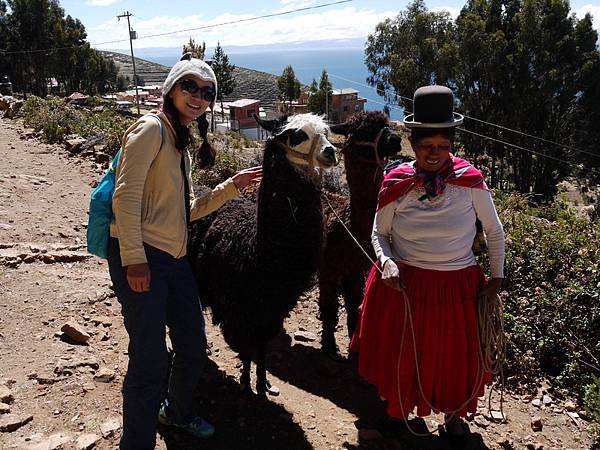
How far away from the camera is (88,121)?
13.0 metres

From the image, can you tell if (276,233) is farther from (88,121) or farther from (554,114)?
(554,114)

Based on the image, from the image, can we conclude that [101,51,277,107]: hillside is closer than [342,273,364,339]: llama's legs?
No

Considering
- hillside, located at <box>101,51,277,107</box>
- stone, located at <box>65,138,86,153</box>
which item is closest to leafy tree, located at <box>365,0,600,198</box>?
stone, located at <box>65,138,86,153</box>

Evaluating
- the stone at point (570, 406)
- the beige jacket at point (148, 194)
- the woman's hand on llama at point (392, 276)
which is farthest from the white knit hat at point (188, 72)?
the stone at point (570, 406)

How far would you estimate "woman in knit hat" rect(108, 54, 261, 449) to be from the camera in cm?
229

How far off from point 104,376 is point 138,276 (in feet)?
4.85

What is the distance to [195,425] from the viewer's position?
3020 millimetres

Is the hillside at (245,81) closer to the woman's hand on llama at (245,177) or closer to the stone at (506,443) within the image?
the woman's hand on llama at (245,177)

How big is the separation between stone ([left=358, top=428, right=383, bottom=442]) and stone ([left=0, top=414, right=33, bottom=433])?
1999mm

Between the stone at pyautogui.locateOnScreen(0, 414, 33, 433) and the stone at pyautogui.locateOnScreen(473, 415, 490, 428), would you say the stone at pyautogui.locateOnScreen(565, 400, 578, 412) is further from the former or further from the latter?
the stone at pyautogui.locateOnScreen(0, 414, 33, 433)

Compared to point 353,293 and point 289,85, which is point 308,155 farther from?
point 289,85

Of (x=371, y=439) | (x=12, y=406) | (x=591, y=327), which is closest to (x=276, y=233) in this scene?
(x=371, y=439)

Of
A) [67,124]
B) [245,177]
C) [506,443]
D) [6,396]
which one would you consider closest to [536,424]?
[506,443]

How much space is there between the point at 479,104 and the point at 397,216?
25.0 metres
